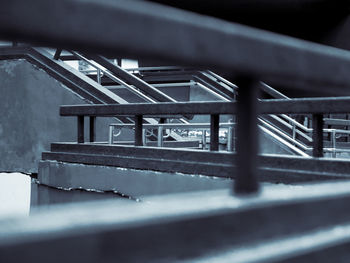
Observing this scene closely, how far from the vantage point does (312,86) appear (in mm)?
1064

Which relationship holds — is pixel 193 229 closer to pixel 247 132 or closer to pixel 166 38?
pixel 247 132

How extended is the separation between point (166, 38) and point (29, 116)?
638 centimetres

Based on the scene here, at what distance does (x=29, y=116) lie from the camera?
6.79 m

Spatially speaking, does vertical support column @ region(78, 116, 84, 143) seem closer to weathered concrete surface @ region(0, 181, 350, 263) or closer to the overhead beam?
the overhead beam

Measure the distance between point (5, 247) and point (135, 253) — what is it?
8.8 inches

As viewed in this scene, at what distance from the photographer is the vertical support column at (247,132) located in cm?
98

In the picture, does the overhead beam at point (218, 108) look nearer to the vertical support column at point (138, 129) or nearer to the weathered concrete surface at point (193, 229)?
the vertical support column at point (138, 129)

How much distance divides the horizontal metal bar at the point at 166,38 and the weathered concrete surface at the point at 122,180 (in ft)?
7.51

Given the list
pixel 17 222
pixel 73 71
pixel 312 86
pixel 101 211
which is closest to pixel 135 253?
pixel 101 211

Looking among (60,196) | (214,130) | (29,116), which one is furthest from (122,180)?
(29,116)

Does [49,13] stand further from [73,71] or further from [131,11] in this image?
[73,71]

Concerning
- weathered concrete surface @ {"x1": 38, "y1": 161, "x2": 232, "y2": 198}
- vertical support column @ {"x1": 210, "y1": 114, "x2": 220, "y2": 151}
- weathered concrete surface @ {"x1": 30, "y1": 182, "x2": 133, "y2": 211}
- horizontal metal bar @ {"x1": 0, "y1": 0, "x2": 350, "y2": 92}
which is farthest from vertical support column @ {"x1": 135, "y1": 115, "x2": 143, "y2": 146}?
horizontal metal bar @ {"x1": 0, "y1": 0, "x2": 350, "y2": 92}

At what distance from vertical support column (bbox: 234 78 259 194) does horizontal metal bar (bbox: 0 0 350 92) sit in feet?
0.16

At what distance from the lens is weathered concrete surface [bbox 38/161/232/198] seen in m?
3.47
